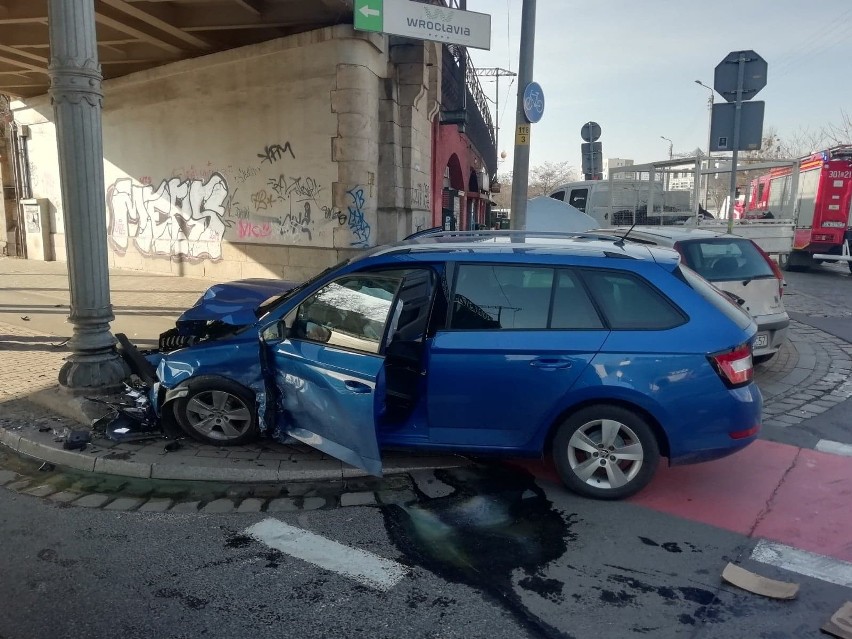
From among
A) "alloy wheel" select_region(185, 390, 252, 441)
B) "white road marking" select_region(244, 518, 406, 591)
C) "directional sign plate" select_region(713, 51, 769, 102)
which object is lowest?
"white road marking" select_region(244, 518, 406, 591)

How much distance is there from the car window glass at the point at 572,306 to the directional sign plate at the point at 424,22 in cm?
656

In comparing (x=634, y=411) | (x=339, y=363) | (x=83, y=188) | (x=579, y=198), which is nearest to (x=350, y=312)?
(x=339, y=363)

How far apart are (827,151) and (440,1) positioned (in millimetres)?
12098

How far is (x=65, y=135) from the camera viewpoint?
17.8 feet

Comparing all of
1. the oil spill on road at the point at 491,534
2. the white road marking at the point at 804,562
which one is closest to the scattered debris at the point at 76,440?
the oil spill on road at the point at 491,534

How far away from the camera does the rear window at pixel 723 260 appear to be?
6.97 metres

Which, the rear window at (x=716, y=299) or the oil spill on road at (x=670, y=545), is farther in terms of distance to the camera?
the rear window at (x=716, y=299)

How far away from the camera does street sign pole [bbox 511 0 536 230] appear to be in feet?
27.7

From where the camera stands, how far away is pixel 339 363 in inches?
169

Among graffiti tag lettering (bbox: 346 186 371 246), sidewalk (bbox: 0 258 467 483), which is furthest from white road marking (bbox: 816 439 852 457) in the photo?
graffiti tag lettering (bbox: 346 186 371 246)

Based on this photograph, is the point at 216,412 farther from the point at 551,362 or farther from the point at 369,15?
the point at 369,15

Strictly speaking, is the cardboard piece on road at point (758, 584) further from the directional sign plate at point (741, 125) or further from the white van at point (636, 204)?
the white van at point (636, 204)

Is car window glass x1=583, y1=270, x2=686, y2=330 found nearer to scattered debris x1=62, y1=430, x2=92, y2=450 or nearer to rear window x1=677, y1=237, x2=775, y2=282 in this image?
rear window x1=677, y1=237, x2=775, y2=282

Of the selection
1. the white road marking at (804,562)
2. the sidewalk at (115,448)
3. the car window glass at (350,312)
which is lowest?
the white road marking at (804,562)
